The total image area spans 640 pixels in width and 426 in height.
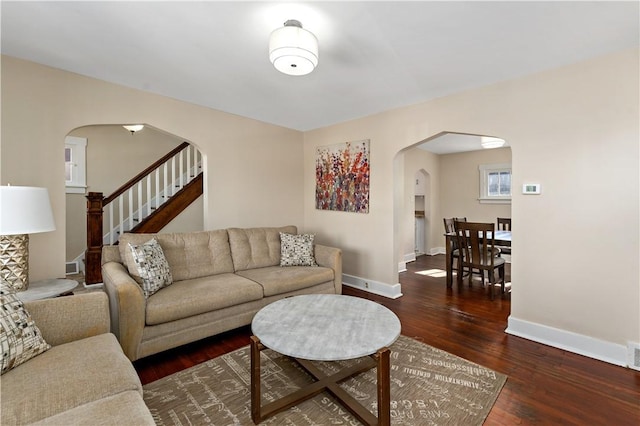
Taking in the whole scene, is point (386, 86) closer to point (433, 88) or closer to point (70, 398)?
point (433, 88)

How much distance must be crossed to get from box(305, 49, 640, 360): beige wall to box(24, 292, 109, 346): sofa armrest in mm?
3409

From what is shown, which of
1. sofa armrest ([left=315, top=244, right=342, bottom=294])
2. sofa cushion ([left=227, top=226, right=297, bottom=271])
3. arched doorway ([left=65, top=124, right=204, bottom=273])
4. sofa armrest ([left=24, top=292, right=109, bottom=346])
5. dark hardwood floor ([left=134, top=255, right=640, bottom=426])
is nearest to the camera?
sofa armrest ([left=24, top=292, right=109, bottom=346])

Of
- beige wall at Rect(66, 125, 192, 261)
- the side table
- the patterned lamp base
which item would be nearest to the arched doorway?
beige wall at Rect(66, 125, 192, 261)

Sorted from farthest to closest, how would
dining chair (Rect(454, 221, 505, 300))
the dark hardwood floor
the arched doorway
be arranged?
the arched doorway → dining chair (Rect(454, 221, 505, 300)) → the dark hardwood floor

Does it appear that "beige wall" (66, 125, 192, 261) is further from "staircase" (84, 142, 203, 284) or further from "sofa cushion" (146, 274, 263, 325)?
"sofa cushion" (146, 274, 263, 325)

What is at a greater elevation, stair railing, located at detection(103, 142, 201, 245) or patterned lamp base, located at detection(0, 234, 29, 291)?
stair railing, located at detection(103, 142, 201, 245)

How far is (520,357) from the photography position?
2.41 metres

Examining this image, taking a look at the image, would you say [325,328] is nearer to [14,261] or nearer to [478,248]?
[14,261]

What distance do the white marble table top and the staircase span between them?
314 cm

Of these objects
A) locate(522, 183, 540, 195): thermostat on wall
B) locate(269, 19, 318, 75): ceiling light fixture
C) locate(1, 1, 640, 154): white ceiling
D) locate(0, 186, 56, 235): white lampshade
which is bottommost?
locate(0, 186, 56, 235): white lampshade

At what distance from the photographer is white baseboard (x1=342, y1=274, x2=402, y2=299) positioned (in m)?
3.92

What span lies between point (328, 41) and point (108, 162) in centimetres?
487

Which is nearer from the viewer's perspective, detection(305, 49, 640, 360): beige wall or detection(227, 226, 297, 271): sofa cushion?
detection(305, 49, 640, 360): beige wall

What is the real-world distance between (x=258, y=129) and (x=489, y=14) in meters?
3.14
